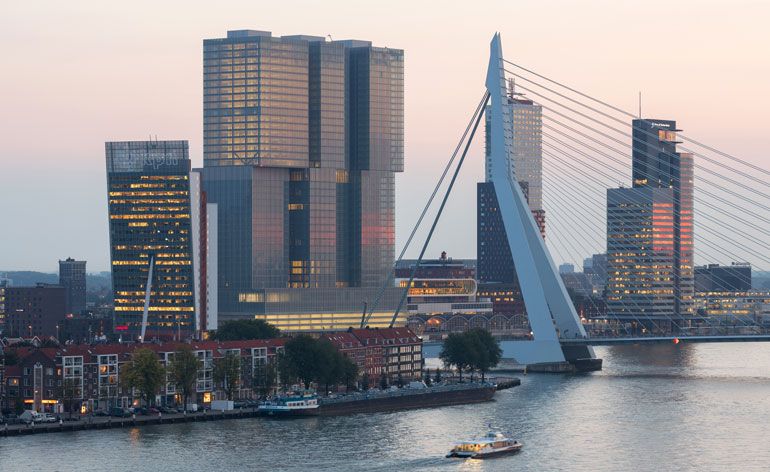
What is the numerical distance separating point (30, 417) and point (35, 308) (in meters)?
86.7

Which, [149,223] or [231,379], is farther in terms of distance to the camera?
[149,223]

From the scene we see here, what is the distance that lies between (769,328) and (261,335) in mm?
70450

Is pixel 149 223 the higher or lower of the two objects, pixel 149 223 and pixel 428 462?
the higher

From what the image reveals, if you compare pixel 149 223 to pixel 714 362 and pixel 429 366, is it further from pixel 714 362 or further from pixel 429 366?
pixel 714 362

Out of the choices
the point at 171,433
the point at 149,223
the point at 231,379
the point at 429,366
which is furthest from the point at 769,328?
the point at 171,433

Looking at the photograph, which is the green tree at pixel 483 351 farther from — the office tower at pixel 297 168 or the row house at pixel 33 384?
the office tower at pixel 297 168

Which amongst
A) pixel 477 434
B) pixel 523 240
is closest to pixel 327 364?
pixel 523 240

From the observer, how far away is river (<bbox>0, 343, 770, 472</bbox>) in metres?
57.2

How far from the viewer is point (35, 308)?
504 ft

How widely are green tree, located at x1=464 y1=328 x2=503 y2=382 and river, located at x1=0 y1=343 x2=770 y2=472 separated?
6673 mm

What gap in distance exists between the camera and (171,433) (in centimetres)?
6581

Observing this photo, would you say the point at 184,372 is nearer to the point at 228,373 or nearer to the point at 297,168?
the point at 228,373

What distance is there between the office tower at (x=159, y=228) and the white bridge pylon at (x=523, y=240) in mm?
26217

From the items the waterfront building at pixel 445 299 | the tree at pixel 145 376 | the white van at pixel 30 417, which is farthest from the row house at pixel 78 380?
the waterfront building at pixel 445 299
